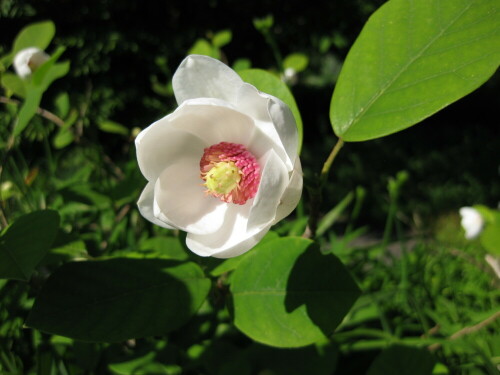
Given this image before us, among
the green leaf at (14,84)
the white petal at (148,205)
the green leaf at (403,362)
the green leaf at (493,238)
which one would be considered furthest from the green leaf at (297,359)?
the green leaf at (14,84)

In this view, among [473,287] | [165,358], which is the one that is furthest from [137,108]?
[165,358]

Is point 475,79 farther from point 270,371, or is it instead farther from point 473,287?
point 473,287

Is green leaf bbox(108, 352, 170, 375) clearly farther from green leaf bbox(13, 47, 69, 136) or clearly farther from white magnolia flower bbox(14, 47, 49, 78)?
white magnolia flower bbox(14, 47, 49, 78)

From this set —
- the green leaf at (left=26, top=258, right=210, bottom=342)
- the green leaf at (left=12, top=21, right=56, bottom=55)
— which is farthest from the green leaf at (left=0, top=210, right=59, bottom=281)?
the green leaf at (left=12, top=21, right=56, bottom=55)

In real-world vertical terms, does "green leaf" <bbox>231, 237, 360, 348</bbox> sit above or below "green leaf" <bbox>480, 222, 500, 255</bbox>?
below

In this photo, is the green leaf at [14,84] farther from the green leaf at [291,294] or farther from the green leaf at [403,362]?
the green leaf at [403,362]

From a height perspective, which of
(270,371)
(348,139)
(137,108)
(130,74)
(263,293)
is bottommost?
(137,108)

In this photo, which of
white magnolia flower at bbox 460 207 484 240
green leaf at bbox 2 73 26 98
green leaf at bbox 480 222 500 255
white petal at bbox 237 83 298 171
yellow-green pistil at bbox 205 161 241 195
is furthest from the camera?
white magnolia flower at bbox 460 207 484 240
